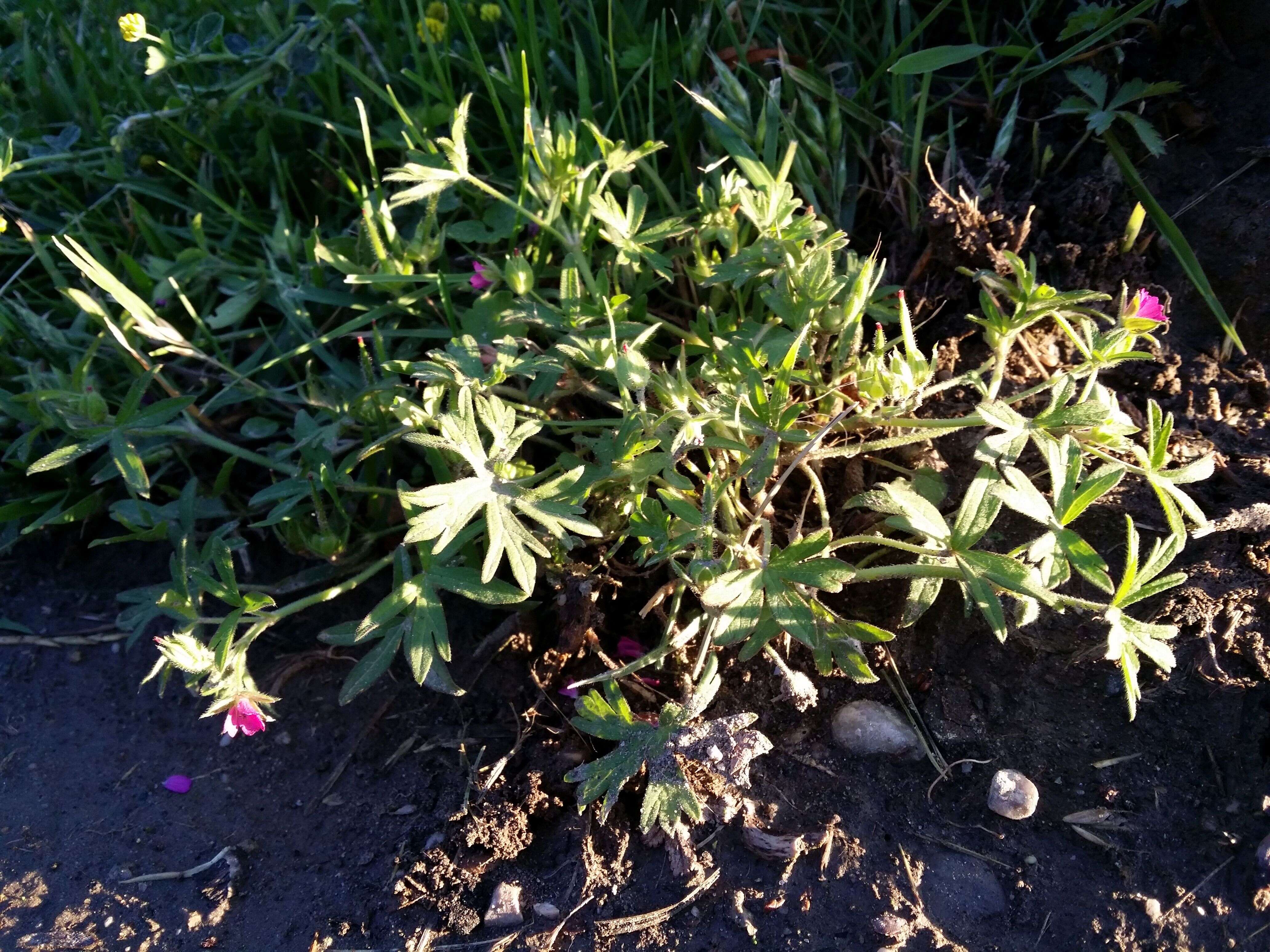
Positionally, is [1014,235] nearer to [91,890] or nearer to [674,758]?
[674,758]

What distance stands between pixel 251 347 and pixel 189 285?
20cm

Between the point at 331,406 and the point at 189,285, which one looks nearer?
the point at 331,406

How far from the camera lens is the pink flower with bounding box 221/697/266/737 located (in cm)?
171

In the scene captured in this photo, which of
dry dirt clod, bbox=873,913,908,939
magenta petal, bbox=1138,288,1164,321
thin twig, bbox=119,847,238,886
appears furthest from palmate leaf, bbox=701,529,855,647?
thin twig, bbox=119,847,238,886

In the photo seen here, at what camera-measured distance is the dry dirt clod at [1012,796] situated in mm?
1612

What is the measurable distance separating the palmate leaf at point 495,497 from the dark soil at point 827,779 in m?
0.29

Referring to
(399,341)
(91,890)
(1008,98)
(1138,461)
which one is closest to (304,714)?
(91,890)

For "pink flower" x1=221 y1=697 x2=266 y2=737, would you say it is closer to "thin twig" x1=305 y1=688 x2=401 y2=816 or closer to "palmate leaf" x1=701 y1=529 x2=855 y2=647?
"thin twig" x1=305 y1=688 x2=401 y2=816

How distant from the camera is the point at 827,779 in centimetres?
171

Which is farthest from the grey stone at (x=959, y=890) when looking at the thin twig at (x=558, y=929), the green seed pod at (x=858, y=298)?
the green seed pod at (x=858, y=298)

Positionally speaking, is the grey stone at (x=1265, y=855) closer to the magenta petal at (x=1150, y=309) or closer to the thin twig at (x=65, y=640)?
the magenta petal at (x=1150, y=309)

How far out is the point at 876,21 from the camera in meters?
2.38

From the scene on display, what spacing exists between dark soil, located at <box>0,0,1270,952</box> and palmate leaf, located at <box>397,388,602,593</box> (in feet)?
0.94

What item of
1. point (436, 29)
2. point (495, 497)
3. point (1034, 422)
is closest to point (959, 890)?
point (1034, 422)
